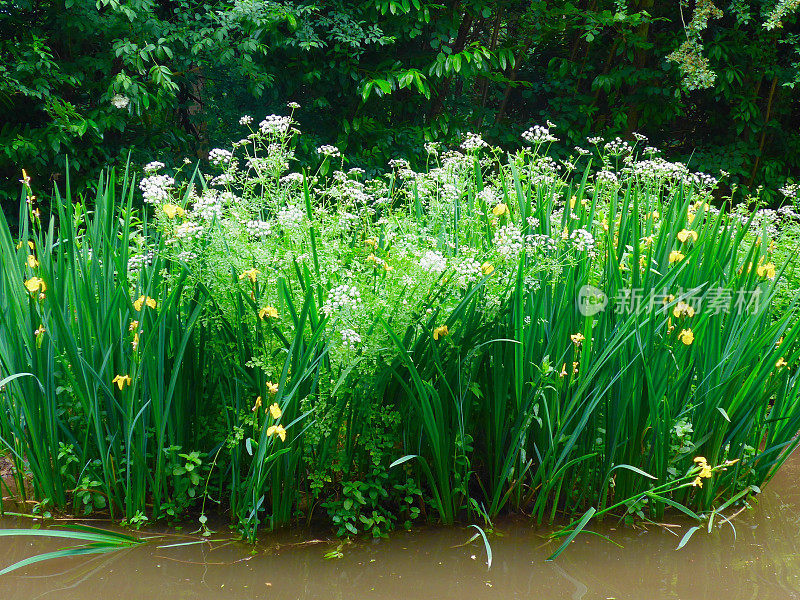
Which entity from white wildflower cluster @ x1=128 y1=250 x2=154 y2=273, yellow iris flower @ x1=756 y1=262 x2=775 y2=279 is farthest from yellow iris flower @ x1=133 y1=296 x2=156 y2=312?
yellow iris flower @ x1=756 y1=262 x2=775 y2=279

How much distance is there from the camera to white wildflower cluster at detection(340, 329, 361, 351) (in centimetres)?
179

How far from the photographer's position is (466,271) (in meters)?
1.90

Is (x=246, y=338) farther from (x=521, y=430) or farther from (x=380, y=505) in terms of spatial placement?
(x=521, y=430)

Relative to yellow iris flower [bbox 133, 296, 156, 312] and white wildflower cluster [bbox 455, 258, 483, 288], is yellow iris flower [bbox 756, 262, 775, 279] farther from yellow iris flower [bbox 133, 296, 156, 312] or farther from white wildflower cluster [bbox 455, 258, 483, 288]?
yellow iris flower [bbox 133, 296, 156, 312]

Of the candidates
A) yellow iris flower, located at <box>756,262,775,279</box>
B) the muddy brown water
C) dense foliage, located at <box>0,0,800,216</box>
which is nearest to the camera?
the muddy brown water

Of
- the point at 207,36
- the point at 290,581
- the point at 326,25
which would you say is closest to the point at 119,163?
the point at 207,36

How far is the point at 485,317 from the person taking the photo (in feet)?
6.70

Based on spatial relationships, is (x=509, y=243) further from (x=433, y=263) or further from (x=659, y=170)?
(x=659, y=170)

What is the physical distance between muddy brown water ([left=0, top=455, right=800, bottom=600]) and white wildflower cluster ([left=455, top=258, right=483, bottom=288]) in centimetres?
79

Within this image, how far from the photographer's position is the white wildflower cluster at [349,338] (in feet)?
5.86

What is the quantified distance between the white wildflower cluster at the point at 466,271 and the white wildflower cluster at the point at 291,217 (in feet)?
1.54

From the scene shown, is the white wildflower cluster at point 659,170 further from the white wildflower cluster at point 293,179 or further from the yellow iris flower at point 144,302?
the yellow iris flower at point 144,302

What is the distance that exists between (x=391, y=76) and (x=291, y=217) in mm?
4120

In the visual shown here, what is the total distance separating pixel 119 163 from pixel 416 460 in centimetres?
424
